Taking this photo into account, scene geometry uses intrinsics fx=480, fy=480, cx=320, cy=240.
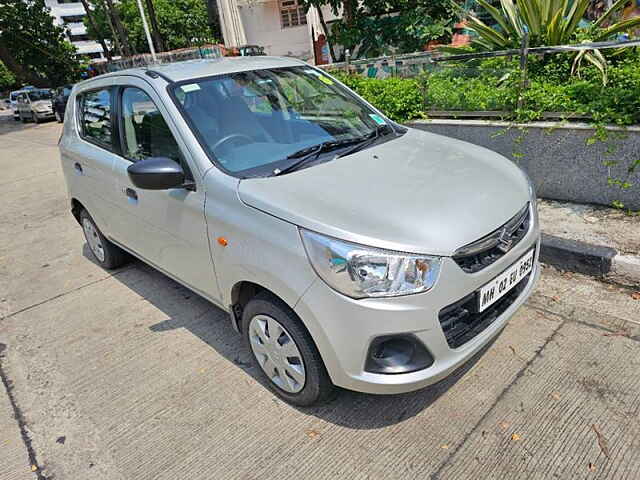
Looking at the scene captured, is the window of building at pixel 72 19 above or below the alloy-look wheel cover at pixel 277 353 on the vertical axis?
above

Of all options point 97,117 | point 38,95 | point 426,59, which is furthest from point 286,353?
point 38,95

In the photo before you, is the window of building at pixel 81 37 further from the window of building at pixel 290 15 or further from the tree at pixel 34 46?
the window of building at pixel 290 15

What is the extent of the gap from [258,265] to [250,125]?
103 cm

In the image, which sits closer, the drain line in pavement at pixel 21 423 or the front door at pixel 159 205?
the drain line in pavement at pixel 21 423

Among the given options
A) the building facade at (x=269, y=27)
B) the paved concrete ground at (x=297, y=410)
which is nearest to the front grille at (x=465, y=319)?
the paved concrete ground at (x=297, y=410)

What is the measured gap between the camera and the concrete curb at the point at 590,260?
3.37 metres

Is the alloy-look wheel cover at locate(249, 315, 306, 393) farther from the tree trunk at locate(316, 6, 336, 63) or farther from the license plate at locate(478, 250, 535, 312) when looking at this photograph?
the tree trunk at locate(316, 6, 336, 63)

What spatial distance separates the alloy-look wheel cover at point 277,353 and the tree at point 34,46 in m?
28.5

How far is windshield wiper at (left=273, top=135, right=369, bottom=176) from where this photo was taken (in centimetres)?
264

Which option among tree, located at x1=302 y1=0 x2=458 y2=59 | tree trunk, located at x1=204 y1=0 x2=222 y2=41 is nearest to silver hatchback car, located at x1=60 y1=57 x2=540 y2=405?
tree, located at x1=302 y1=0 x2=458 y2=59

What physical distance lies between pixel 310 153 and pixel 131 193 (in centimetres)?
142

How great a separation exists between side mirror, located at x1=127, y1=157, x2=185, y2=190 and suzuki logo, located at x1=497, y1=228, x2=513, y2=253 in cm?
172

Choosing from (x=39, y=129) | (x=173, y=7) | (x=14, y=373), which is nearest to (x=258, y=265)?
(x=14, y=373)

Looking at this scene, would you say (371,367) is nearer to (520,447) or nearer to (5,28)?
(520,447)
